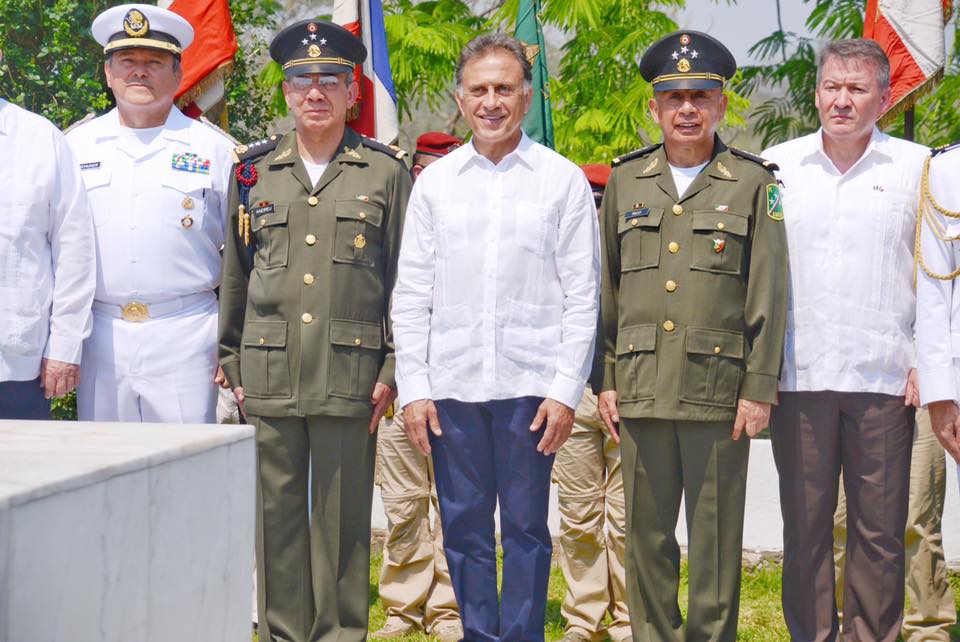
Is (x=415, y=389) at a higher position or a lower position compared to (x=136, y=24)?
lower

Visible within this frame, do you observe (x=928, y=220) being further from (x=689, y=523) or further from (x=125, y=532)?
(x=125, y=532)

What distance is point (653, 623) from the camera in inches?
177

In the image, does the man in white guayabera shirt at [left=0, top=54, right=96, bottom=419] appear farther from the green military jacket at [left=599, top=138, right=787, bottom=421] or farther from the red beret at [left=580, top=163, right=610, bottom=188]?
the red beret at [left=580, top=163, right=610, bottom=188]

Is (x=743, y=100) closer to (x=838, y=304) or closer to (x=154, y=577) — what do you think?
(x=838, y=304)

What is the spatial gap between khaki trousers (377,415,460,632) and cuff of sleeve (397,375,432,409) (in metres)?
1.23

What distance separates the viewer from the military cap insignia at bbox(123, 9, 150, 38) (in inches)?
196

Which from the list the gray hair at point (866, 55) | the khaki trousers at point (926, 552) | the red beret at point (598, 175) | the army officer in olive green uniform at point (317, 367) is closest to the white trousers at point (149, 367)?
the army officer in olive green uniform at point (317, 367)

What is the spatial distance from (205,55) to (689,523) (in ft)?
12.0

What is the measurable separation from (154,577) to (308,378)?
1.60m

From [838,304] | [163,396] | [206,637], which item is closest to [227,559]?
[206,637]

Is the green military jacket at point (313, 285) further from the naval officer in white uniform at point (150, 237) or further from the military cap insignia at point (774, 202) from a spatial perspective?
the military cap insignia at point (774, 202)

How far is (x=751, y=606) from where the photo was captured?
617 cm

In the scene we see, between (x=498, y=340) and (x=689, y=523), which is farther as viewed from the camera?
(x=689, y=523)

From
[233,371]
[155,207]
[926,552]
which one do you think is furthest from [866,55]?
[155,207]
